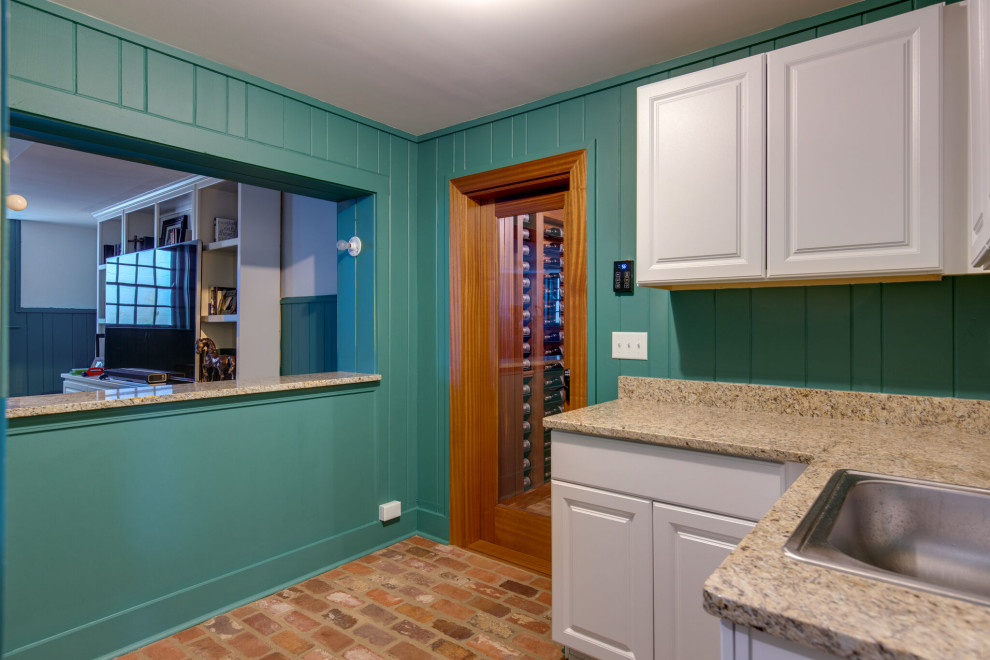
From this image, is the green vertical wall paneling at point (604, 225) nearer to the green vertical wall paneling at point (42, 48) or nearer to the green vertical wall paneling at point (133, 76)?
the green vertical wall paneling at point (133, 76)

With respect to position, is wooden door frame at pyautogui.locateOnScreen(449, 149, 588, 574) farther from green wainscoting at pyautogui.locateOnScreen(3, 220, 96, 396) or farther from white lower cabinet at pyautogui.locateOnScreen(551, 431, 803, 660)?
green wainscoting at pyautogui.locateOnScreen(3, 220, 96, 396)

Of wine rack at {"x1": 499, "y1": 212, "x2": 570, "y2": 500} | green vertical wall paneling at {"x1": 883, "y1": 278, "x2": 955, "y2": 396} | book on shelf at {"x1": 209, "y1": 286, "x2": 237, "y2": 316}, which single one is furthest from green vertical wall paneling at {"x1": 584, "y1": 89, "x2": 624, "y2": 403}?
book on shelf at {"x1": 209, "y1": 286, "x2": 237, "y2": 316}

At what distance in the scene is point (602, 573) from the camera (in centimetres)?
180

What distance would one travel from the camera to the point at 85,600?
1925 millimetres

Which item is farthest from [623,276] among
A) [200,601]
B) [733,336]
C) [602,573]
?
[200,601]

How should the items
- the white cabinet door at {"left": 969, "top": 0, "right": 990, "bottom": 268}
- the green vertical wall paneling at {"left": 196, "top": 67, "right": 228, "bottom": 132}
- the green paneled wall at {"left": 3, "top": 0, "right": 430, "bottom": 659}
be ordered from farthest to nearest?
1. the green vertical wall paneling at {"left": 196, "top": 67, "right": 228, "bottom": 132}
2. the green paneled wall at {"left": 3, "top": 0, "right": 430, "bottom": 659}
3. the white cabinet door at {"left": 969, "top": 0, "right": 990, "bottom": 268}

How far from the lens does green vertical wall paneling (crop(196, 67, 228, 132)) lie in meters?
2.23

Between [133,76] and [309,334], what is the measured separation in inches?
76.9

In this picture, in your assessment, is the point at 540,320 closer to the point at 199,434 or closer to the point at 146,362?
the point at 199,434

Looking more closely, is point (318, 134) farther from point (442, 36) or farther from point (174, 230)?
point (174, 230)

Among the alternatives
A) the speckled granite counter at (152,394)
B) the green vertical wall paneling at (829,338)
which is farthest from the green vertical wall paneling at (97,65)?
the green vertical wall paneling at (829,338)

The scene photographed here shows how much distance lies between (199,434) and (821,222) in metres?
2.45

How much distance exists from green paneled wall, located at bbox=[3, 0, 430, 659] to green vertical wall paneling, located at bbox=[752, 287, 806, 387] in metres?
1.86

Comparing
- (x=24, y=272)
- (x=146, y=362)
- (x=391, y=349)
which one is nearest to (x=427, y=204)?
(x=391, y=349)
